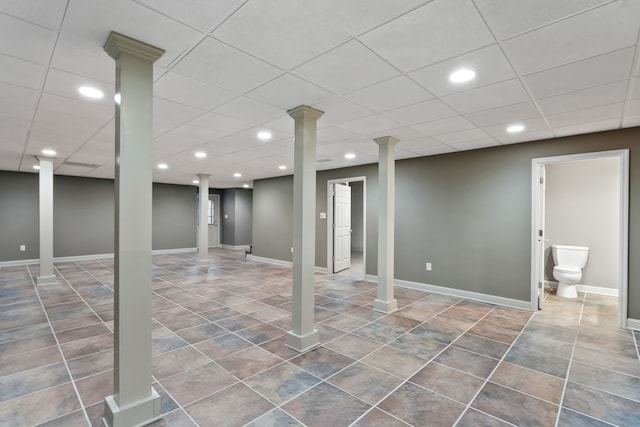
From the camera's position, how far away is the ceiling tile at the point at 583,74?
2209 millimetres

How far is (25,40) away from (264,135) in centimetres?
266

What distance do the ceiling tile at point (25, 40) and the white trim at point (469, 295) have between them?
588 centimetres

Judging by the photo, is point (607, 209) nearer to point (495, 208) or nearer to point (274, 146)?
point (495, 208)

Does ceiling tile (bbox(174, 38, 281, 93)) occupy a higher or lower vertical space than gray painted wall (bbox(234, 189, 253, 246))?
higher

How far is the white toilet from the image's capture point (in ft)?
17.1

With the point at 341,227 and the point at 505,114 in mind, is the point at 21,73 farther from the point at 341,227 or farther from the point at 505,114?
the point at 341,227

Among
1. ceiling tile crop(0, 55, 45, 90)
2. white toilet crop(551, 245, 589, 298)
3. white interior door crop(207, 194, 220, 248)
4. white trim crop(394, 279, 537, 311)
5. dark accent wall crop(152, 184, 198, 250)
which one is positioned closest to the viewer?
ceiling tile crop(0, 55, 45, 90)

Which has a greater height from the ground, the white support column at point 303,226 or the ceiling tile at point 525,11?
the ceiling tile at point 525,11

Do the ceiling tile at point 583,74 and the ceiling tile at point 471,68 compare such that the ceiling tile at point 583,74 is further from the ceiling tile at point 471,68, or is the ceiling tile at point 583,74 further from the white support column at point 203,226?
the white support column at point 203,226

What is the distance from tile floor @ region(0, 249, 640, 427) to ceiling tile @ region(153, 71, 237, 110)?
8.41ft

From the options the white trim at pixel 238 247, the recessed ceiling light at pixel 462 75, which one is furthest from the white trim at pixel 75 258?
the recessed ceiling light at pixel 462 75

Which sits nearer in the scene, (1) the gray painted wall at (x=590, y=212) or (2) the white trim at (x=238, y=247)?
(1) the gray painted wall at (x=590, y=212)

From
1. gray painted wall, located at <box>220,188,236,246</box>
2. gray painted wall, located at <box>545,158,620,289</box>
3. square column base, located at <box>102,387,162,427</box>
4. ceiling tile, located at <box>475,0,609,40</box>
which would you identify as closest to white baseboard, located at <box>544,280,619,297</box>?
gray painted wall, located at <box>545,158,620,289</box>

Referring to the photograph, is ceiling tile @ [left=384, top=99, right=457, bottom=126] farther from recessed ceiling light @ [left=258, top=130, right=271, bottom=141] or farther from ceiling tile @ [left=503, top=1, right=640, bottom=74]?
recessed ceiling light @ [left=258, top=130, right=271, bottom=141]
